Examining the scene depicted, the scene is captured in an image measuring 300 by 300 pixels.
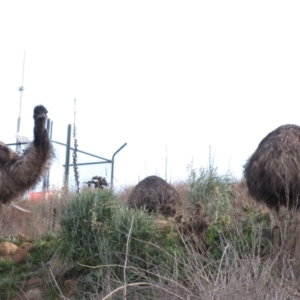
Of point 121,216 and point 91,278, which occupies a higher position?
point 121,216

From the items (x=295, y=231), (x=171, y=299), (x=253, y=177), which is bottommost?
(x=171, y=299)

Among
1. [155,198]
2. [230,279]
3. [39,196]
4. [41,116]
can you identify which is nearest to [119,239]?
[41,116]

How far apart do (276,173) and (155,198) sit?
3234 mm

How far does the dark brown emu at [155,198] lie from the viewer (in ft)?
39.3

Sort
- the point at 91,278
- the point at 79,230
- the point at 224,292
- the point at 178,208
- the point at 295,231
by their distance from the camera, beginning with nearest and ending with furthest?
the point at 224,292, the point at 295,231, the point at 91,278, the point at 79,230, the point at 178,208

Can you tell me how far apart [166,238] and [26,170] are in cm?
224

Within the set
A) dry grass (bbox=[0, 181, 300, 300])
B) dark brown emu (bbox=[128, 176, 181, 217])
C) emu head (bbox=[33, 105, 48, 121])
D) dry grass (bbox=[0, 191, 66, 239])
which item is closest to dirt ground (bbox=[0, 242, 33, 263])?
dry grass (bbox=[0, 191, 66, 239])

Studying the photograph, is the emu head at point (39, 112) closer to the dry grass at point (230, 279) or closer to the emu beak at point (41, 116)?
the emu beak at point (41, 116)

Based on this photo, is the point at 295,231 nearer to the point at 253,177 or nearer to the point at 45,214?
the point at 253,177

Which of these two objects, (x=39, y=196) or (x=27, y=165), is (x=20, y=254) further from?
(x=39, y=196)

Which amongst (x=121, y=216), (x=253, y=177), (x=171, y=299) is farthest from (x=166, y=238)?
(x=171, y=299)

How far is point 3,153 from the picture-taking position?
11305 millimetres

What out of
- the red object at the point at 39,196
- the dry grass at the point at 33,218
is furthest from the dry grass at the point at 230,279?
the red object at the point at 39,196

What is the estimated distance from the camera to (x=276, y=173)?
9.12 m
